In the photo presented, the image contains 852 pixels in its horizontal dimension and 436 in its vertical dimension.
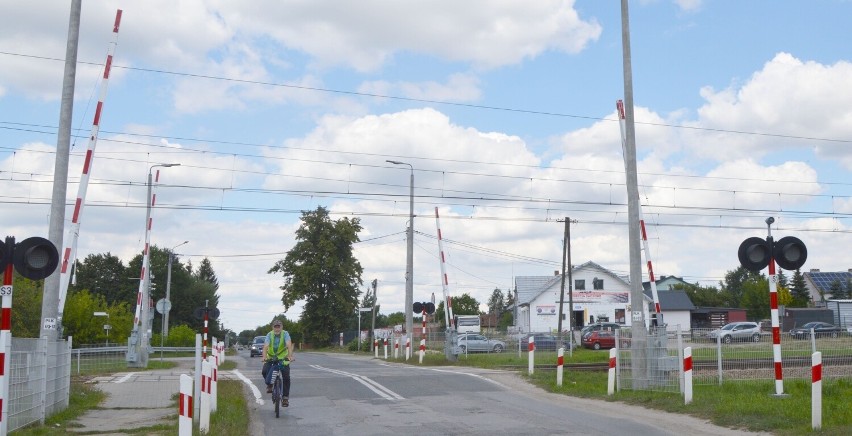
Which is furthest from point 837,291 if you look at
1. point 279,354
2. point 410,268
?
point 279,354

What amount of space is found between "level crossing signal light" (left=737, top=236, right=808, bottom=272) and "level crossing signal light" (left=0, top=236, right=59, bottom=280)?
37.2ft

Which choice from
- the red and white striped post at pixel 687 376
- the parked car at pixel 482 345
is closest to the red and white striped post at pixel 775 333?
the red and white striped post at pixel 687 376

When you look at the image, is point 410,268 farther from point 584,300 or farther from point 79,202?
point 584,300

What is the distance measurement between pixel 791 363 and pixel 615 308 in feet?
201

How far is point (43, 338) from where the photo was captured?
1452 centimetres

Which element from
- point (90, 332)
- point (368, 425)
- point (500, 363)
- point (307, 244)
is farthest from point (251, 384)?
point (307, 244)

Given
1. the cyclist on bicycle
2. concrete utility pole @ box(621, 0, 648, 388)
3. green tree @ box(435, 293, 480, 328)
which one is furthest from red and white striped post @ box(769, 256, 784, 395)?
green tree @ box(435, 293, 480, 328)

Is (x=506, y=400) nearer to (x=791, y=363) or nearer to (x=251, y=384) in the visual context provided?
(x=251, y=384)

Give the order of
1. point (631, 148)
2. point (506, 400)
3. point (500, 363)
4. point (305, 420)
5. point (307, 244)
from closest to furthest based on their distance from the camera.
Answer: point (305, 420) < point (506, 400) < point (631, 148) < point (500, 363) < point (307, 244)

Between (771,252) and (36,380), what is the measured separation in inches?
493

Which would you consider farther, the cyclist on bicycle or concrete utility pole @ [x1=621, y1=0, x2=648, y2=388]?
concrete utility pole @ [x1=621, y1=0, x2=648, y2=388]

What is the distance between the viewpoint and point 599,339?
5356 centimetres

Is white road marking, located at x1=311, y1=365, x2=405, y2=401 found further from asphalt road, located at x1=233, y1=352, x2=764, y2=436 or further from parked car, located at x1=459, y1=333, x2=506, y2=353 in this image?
parked car, located at x1=459, y1=333, x2=506, y2=353

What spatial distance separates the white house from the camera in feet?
272
